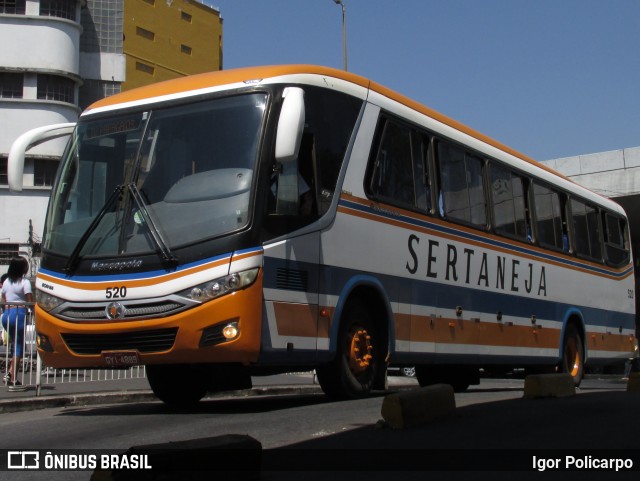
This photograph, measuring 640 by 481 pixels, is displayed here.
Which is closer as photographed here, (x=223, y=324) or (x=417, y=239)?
(x=223, y=324)

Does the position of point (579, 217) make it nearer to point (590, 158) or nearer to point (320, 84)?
point (320, 84)

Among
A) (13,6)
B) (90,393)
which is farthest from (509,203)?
(13,6)

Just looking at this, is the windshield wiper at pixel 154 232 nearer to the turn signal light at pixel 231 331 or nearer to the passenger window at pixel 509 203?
the turn signal light at pixel 231 331

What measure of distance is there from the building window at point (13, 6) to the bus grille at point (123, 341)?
34810mm

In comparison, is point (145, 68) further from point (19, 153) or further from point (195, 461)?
point (195, 461)

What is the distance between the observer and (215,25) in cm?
6259

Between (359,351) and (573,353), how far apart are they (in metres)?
7.65

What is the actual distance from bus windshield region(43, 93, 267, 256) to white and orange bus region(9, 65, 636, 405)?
17 mm

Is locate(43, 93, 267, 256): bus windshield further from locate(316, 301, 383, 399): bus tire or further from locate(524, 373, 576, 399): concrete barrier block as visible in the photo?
locate(524, 373, 576, 399): concrete barrier block

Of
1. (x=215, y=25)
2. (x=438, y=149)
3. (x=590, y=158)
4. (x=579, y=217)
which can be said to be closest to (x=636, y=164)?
(x=590, y=158)

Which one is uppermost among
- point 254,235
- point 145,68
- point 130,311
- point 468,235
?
point 145,68

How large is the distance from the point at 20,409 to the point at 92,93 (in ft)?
116

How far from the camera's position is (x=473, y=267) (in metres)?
13.1

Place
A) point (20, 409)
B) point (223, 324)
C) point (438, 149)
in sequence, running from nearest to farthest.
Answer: point (223, 324) → point (20, 409) → point (438, 149)
